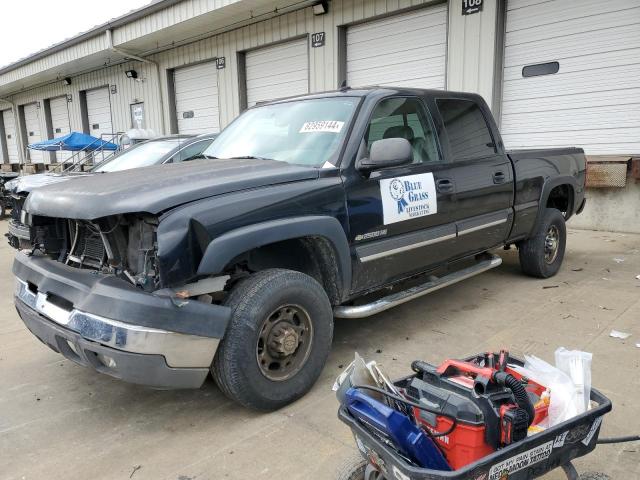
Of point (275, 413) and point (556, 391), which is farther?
point (275, 413)

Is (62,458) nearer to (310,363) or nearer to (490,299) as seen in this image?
(310,363)

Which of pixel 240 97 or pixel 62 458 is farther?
pixel 240 97

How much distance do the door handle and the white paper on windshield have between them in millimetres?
954

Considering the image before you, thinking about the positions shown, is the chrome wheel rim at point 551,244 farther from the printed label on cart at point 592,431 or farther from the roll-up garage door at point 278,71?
the roll-up garage door at point 278,71

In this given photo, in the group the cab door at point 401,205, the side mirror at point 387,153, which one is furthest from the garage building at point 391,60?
the side mirror at point 387,153

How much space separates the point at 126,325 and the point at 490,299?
366 centimetres

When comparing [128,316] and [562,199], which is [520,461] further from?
[562,199]

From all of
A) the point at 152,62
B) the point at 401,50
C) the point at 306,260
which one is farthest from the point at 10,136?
the point at 306,260

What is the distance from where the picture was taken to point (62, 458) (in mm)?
2580

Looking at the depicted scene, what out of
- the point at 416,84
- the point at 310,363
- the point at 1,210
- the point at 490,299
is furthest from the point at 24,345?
the point at 1,210

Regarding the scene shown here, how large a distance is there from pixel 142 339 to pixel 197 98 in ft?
45.9

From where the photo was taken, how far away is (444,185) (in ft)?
13.0

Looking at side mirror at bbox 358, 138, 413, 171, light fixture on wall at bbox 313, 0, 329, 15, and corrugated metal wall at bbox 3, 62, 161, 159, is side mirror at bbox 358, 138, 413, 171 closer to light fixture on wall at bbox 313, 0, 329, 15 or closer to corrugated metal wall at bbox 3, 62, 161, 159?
light fixture on wall at bbox 313, 0, 329, 15

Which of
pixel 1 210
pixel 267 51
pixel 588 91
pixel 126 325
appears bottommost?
pixel 1 210
